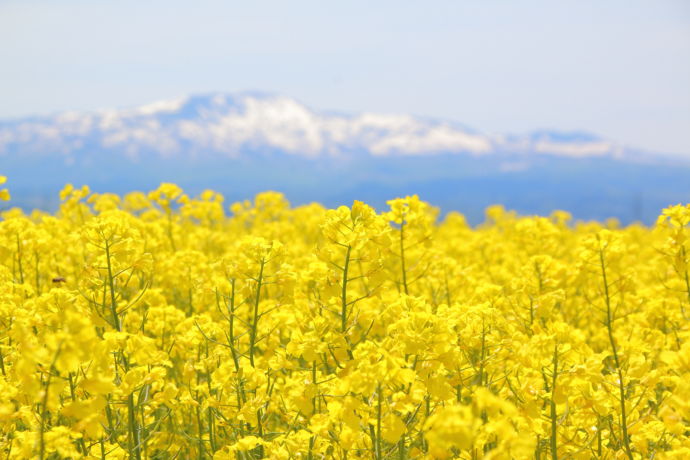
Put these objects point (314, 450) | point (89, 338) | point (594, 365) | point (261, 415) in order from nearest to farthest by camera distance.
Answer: point (89, 338), point (594, 365), point (314, 450), point (261, 415)

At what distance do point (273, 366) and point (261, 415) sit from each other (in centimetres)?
36

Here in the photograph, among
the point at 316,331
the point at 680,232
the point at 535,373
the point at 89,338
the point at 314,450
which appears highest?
the point at 680,232

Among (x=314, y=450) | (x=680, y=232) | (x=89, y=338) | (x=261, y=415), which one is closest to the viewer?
(x=89, y=338)

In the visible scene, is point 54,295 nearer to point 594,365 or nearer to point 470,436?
point 470,436

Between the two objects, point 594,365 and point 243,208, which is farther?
point 243,208

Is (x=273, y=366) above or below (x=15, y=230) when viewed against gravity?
below

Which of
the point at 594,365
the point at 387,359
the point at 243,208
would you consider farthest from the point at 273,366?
the point at 243,208

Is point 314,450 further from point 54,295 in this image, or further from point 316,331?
point 54,295

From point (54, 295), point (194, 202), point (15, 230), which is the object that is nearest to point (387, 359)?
point (54, 295)

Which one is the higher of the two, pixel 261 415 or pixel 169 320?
pixel 169 320

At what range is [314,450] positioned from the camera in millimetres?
3039

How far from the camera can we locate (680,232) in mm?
4598

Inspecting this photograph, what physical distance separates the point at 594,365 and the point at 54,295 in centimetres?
291

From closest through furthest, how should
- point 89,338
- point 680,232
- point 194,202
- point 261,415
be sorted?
point 89,338, point 261,415, point 680,232, point 194,202
